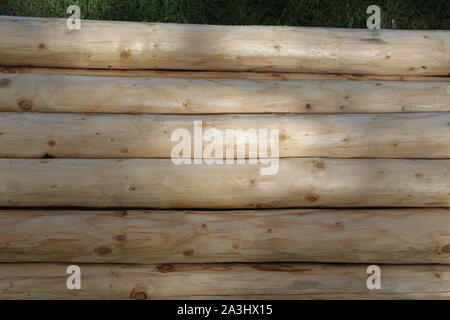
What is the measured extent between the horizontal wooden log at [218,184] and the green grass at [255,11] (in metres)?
2.38

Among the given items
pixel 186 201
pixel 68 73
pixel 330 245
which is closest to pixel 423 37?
pixel 330 245

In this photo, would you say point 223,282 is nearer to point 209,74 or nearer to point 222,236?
point 222,236

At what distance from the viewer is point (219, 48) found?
375 cm

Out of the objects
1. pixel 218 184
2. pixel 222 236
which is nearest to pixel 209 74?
pixel 218 184

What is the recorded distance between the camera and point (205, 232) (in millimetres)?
2867

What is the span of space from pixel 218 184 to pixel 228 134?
1.20 ft

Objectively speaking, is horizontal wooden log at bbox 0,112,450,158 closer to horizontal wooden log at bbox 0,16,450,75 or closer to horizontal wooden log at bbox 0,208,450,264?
horizontal wooden log at bbox 0,208,450,264

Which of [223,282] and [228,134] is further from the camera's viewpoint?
[228,134]

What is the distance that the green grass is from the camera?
486cm

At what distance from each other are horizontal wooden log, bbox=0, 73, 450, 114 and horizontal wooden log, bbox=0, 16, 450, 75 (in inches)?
12.0

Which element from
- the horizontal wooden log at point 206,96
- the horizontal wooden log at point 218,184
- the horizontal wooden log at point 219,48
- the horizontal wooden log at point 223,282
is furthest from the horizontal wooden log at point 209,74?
the horizontal wooden log at point 223,282

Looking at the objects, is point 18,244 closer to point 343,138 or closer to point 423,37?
point 343,138

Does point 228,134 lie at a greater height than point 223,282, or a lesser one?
greater

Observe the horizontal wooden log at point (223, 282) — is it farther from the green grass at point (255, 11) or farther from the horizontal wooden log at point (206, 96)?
the green grass at point (255, 11)
